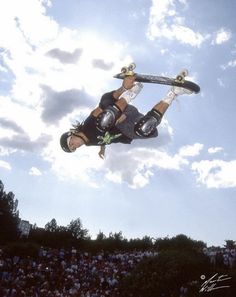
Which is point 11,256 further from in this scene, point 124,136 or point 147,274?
point 124,136

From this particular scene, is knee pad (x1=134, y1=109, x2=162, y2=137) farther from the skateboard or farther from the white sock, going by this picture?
the skateboard

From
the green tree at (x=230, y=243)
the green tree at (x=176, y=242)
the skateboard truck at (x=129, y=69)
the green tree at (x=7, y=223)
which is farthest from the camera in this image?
the green tree at (x=7, y=223)

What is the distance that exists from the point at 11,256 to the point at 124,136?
24.8 meters

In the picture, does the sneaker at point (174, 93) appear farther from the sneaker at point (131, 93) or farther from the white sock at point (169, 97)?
the sneaker at point (131, 93)

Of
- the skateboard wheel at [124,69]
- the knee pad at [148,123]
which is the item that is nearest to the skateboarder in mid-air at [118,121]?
the knee pad at [148,123]

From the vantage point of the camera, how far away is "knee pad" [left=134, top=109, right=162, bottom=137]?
6.21m

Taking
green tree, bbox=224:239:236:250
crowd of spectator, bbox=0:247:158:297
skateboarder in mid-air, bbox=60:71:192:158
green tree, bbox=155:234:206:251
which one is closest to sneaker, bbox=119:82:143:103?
skateboarder in mid-air, bbox=60:71:192:158

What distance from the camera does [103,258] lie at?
92.8 ft

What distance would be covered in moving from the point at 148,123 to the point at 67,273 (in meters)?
20.0

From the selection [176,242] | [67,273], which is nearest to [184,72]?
[67,273]

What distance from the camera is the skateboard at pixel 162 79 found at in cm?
602

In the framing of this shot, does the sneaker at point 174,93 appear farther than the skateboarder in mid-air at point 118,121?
Yes

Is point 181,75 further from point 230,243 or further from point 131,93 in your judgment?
point 230,243

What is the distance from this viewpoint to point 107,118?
6039mm
